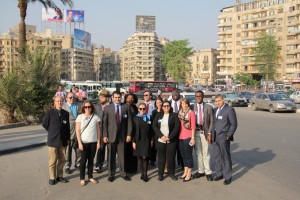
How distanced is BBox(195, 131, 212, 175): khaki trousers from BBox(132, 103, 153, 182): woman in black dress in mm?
1013

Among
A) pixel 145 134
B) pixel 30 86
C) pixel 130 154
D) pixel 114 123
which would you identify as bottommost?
pixel 130 154

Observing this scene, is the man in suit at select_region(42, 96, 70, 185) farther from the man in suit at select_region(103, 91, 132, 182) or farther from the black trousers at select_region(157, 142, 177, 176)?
the black trousers at select_region(157, 142, 177, 176)

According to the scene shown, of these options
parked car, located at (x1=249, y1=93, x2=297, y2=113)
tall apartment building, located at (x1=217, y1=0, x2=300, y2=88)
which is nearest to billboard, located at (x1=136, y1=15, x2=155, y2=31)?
tall apartment building, located at (x1=217, y1=0, x2=300, y2=88)

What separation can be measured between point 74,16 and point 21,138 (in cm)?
9668

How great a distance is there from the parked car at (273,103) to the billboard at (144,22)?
128089 millimetres

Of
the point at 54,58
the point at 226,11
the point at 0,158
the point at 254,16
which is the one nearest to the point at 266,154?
the point at 0,158

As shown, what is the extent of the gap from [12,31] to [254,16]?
107m

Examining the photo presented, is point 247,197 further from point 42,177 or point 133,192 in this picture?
point 42,177

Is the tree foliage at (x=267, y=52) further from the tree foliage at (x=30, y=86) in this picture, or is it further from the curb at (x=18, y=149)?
the curb at (x=18, y=149)

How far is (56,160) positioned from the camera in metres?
6.86

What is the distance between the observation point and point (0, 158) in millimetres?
9422

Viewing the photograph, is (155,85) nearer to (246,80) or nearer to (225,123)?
(246,80)

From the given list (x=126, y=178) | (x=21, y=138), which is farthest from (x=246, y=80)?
(x=126, y=178)

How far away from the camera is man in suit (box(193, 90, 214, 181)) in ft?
23.4
